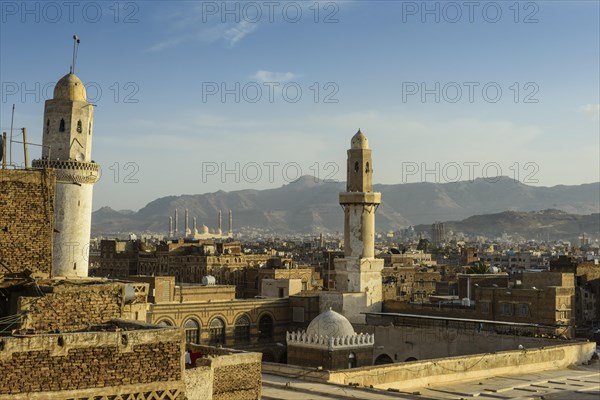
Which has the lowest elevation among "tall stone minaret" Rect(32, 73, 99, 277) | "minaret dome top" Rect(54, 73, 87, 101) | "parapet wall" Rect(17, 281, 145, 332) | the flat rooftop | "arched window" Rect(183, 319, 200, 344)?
the flat rooftop

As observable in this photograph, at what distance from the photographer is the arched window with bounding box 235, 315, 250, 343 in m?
47.7

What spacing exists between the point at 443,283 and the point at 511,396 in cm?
5053

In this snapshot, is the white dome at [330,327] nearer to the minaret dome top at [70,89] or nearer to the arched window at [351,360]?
the arched window at [351,360]

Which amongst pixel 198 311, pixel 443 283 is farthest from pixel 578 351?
pixel 443 283

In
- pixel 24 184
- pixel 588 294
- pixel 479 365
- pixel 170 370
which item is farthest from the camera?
pixel 588 294

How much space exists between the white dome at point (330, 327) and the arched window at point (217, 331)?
416 inches

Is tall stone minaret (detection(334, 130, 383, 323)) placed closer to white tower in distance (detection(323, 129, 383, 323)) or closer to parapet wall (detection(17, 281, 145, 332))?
white tower in distance (detection(323, 129, 383, 323))

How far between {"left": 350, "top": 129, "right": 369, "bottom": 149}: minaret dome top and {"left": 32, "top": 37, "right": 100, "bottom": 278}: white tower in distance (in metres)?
23.3

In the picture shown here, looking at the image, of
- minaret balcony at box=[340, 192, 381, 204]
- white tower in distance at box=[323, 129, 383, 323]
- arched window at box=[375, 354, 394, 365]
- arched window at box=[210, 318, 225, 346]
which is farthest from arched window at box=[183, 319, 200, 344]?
minaret balcony at box=[340, 192, 381, 204]

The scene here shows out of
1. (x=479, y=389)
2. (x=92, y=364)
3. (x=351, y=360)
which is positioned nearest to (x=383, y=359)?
(x=351, y=360)

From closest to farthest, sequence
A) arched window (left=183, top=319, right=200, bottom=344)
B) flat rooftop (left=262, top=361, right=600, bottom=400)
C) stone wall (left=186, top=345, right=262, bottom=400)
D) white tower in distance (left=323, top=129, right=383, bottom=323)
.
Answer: stone wall (left=186, top=345, right=262, bottom=400) → flat rooftop (left=262, top=361, right=600, bottom=400) → arched window (left=183, top=319, right=200, bottom=344) → white tower in distance (left=323, top=129, right=383, bottom=323)

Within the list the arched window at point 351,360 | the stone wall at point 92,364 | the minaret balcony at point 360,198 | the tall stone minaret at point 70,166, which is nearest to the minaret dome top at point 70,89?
the tall stone minaret at point 70,166

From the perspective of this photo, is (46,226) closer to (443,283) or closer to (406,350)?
(406,350)

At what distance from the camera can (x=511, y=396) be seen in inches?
1142
